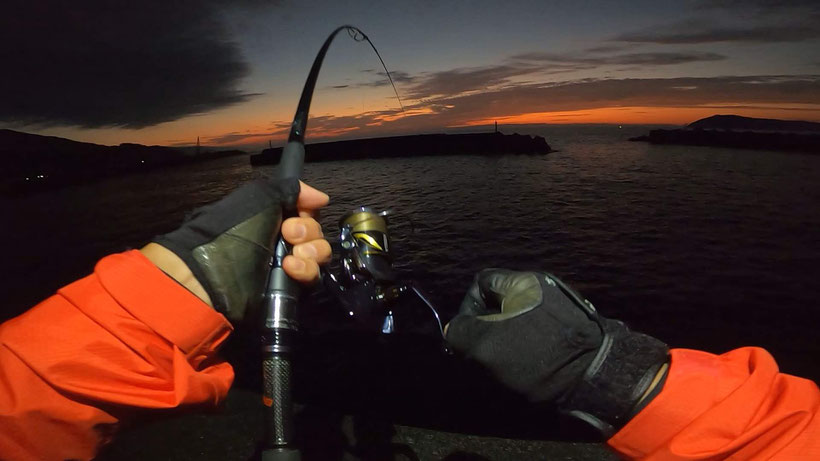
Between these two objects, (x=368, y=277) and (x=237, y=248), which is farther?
(x=368, y=277)

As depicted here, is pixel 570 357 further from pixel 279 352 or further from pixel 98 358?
pixel 98 358

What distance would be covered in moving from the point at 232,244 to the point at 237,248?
3 cm

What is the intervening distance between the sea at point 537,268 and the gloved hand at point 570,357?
4.28 ft

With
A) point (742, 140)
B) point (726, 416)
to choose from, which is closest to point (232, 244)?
point (726, 416)

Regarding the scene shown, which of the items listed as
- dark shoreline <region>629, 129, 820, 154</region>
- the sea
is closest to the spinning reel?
the sea

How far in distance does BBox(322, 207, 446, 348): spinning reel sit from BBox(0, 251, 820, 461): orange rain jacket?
3.30 ft

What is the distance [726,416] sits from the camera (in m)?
→ 1.24

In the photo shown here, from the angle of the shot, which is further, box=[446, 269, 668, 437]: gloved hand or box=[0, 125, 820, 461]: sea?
box=[0, 125, 820, 461]: sea

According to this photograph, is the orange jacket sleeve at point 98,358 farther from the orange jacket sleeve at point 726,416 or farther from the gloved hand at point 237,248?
the orange jacket sleeve at point 726,416

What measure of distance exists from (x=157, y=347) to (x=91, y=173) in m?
181

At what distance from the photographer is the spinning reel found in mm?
2359

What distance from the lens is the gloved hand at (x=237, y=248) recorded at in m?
1.53

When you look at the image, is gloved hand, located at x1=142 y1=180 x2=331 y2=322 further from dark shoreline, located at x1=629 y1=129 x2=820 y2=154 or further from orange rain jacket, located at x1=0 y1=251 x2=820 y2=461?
dark shoreline, located at x1=629 y1=129 x2=820 y2=154

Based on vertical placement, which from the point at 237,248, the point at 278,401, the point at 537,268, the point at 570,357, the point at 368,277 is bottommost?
the point at 537,268
